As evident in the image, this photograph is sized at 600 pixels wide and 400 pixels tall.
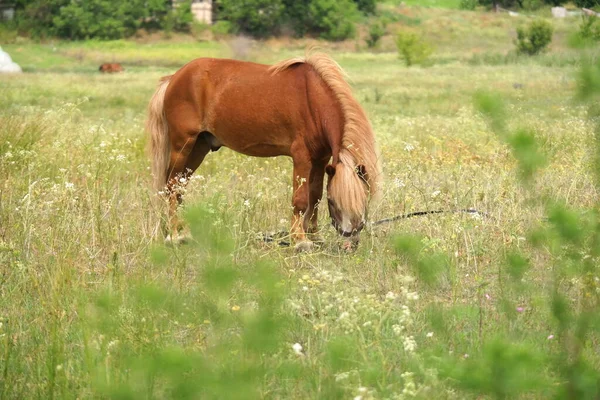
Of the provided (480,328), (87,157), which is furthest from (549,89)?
(480,328)

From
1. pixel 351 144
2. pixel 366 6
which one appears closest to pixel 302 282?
pixel 351 144

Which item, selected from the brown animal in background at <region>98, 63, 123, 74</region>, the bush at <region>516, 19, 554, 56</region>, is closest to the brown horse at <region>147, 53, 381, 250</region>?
the brown animal in background at <region>98, 63, 123, 74</region>

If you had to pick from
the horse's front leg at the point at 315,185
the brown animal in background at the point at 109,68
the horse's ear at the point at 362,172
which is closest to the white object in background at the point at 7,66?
the brown animal in background at the point at 109,68

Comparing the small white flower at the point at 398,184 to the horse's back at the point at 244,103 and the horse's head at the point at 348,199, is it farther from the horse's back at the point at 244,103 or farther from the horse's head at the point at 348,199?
the horse's back at the point at 244,103

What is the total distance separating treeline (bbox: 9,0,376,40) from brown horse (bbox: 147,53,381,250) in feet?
161

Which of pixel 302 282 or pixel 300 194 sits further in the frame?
pixel 300 194

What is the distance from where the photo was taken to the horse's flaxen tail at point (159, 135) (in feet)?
27.7

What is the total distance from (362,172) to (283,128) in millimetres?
1089

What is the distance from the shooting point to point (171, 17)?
57.2 m

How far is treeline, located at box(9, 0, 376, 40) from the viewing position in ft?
184

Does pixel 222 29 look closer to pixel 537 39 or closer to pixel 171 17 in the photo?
pixel 171 17

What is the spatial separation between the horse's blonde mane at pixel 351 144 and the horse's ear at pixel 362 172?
0.05 feet

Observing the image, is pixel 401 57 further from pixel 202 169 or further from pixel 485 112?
pixel 485 112

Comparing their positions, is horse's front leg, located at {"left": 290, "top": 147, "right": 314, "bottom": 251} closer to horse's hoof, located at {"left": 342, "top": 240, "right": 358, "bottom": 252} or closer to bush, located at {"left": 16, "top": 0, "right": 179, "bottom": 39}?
horse's hoof, located at {"left": 342, "top": 240, "right": 358, "bottom": 252}
